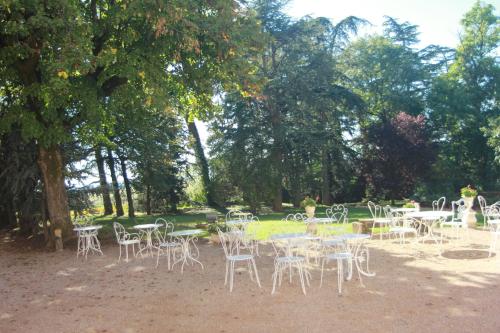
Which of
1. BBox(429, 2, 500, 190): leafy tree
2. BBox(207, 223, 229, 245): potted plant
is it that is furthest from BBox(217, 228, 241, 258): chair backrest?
BBox(429, 2, 500, 190): leafy tree

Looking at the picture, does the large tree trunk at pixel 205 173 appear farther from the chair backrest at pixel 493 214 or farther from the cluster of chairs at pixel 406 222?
the chair backrest at pixel 493 214

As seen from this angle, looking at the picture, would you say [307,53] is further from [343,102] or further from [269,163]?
[269,163]

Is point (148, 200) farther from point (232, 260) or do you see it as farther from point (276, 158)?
point (232, 260)

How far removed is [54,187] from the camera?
1135cm

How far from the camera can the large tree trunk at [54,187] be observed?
37.0 feet

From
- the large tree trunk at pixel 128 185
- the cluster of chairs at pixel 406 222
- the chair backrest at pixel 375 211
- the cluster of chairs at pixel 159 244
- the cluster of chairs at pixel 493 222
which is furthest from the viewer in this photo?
the large tree trunk at pixel 128 185

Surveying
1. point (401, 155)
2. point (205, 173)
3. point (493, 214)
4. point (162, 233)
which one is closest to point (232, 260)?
point (493, 214)

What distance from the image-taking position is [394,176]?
21953mm

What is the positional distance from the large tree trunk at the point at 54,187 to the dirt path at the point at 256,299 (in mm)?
2626

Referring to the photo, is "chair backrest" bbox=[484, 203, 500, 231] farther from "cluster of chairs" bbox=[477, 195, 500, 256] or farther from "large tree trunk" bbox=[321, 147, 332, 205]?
"large tree trunk" bbox=[321, 147, 332, 205]

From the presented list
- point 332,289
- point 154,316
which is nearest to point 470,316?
point 332,289

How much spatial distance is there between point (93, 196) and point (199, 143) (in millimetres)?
11920

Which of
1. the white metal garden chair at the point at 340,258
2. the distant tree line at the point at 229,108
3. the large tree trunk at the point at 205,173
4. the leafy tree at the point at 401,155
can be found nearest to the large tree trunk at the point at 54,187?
the distant tree line at the point at 229,108

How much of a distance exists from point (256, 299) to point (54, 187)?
7.69m
